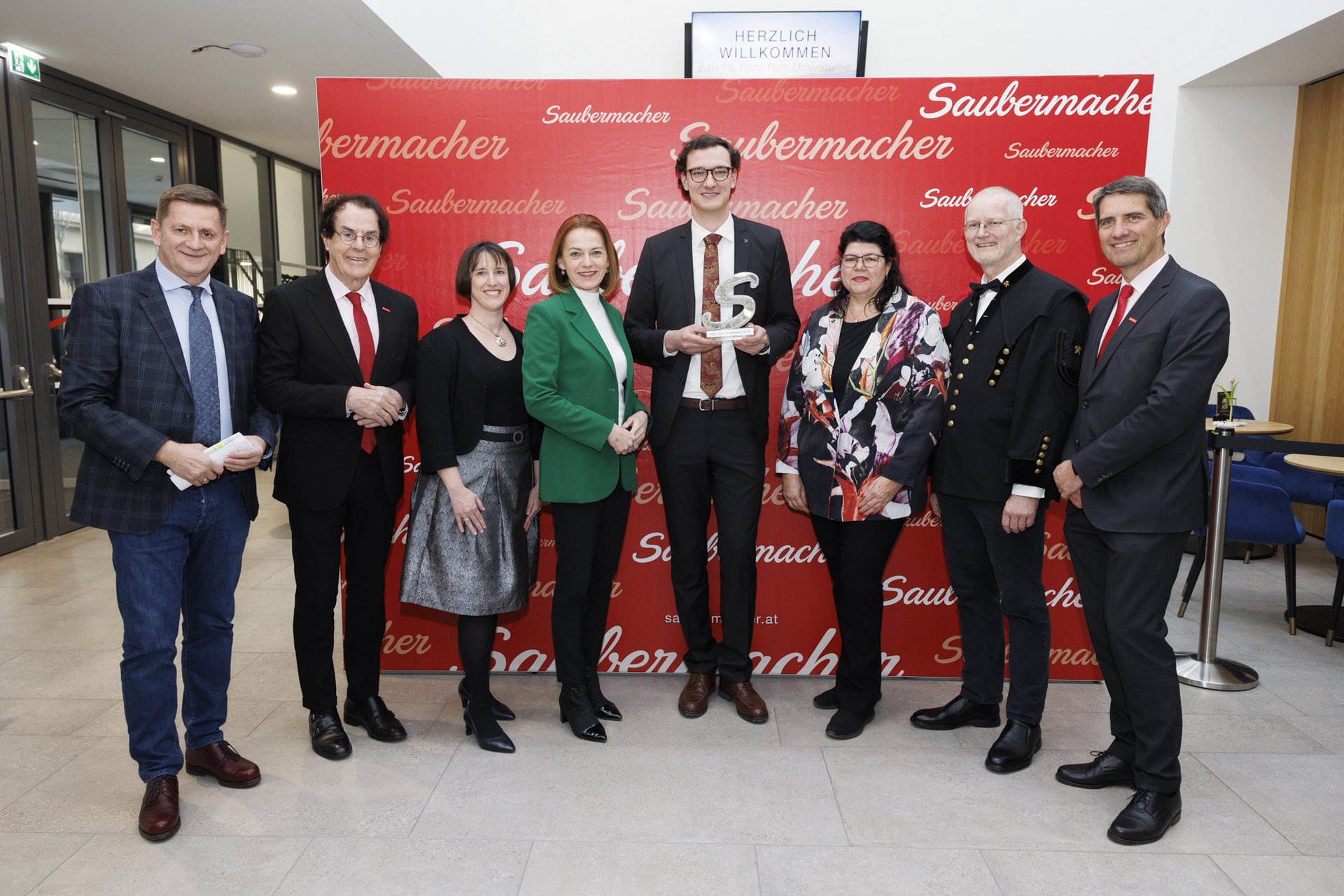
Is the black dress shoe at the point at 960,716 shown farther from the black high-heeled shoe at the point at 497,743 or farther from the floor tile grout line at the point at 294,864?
the floor tile grout line at the point at 294,864

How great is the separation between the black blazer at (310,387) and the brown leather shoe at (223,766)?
80 cm

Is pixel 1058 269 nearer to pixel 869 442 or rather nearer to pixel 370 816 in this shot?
pixel 869 442

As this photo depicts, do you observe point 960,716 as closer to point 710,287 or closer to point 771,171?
point 710,287

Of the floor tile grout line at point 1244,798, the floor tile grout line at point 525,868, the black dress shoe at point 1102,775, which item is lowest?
the floor tile grout line at point 1244,798

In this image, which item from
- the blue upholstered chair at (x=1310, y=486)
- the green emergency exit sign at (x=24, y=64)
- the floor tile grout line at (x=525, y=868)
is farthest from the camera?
the green emergency exit sign at (x=24, y=64)

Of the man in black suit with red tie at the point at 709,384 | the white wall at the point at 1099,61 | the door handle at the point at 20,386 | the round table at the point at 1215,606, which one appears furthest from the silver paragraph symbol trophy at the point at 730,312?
the door handle at the point at 20,386

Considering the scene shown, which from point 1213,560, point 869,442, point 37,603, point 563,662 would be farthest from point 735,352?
point 37,603

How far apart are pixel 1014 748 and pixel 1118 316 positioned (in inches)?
55.4

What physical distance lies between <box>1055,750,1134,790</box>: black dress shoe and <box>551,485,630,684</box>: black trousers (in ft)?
5.24

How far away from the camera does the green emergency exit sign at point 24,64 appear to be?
5512 millimetres

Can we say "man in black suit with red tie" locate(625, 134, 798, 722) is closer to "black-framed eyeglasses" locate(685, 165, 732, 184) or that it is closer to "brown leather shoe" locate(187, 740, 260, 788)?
"black-framed eyeglasses" locate(685, 165, 732, 184)

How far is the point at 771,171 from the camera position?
3367 millimetres

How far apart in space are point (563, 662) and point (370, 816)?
0.75 metres

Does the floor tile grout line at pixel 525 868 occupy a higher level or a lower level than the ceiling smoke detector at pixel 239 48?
lower
